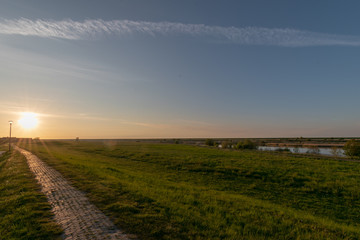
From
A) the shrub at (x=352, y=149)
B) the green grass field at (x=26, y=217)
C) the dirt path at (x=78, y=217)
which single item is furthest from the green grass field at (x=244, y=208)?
the shrub at (x=352, y=149)

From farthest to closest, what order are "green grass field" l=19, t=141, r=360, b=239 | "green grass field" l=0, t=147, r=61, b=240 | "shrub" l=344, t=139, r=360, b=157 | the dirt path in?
"shrub" l=344, t=139, r=360, b=157 < "green grass field" l=19, t=141, r=360, b=239 < "green grass field" l=0, t=147, r=61, b=240 < the dirt path

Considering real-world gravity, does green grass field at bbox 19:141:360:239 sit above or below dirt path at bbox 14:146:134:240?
below

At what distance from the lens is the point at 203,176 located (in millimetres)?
22266

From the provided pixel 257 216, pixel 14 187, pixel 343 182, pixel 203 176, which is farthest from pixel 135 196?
pixel 343 182

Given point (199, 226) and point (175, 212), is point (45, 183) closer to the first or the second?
point (175, 212)

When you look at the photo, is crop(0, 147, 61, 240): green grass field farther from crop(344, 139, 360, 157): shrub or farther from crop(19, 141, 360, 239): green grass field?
crop(344, 139, 360, 157): shrub

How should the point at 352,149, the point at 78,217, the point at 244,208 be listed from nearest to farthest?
the point at 78,217 → the point at 244,208 → the point at 352,149

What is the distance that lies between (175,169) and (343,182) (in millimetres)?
18286

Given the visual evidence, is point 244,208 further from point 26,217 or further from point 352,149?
point 352,149

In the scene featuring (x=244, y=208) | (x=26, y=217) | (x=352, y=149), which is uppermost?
(x=26, y=217)

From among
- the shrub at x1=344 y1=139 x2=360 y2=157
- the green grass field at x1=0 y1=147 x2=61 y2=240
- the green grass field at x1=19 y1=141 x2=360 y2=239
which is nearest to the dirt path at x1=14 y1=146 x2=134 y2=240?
the green grass field at x1=0 y1=147 x2=61 y2=240

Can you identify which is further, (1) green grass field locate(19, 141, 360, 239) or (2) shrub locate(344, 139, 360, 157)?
(2) shrub locate(344, 139, 360, 157)

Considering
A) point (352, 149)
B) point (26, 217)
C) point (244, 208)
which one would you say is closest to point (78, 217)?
point (26, 217)

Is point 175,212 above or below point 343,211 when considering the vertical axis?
above
